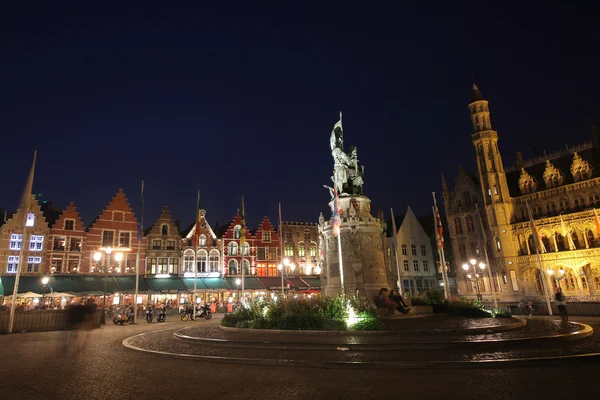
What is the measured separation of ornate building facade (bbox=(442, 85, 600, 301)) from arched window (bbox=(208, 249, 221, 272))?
32.1m

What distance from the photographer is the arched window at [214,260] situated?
4997 cm

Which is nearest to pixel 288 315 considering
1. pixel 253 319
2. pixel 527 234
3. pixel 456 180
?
pixel 253 319

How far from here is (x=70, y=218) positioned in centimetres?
4319

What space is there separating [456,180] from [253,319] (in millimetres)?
49524

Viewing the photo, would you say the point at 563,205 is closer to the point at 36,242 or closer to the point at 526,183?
the point at 526,183

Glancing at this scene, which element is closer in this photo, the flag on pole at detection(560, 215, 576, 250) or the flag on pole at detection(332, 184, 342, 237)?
the flag on pole at detection(332, 184, 342, 237)

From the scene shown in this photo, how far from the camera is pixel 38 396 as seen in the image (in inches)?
299

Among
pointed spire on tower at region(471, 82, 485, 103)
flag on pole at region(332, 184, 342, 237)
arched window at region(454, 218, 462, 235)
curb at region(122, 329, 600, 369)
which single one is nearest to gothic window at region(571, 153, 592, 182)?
pointed spire on tower at region(471, 82, 485, 103)

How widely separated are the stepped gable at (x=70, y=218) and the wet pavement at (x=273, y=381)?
1408 inches

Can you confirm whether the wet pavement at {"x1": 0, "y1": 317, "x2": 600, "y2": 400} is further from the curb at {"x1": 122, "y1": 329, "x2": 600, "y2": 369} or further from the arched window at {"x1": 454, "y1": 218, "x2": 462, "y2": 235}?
the arched window at {"x1": 454, "y1": 218, "x2": 462, "y2": 235}

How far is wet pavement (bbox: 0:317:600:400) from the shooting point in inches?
286

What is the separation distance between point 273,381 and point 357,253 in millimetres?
13679

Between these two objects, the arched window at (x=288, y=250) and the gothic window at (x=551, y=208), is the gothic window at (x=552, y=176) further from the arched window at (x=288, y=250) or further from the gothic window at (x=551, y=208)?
the arched window at (x=288, y=250)

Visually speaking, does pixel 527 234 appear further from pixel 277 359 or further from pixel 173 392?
pixel 173 392
